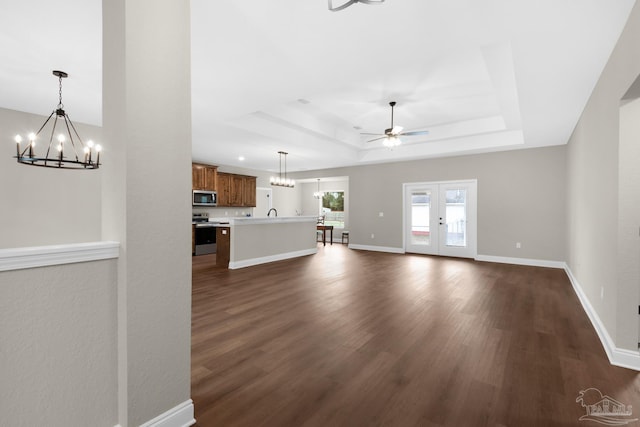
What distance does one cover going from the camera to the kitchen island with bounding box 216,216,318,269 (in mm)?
5914

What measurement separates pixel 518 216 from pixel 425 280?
3258 mm

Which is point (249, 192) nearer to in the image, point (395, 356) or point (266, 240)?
point (266, 240)

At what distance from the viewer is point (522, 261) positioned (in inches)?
257

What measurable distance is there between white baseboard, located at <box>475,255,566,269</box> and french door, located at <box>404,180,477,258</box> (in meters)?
0.26

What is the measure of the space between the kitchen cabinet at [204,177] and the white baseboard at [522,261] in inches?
292

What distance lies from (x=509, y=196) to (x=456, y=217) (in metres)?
1.25

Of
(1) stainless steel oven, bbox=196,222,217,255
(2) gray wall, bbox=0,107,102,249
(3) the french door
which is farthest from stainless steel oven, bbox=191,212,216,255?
(3) the french door

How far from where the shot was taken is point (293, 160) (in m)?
8.67

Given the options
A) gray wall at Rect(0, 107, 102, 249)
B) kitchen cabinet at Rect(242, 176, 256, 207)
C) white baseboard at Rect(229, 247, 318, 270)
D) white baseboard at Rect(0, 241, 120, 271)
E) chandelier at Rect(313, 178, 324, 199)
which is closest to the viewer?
white baseboard at Rect(0, 241, 120, 271)

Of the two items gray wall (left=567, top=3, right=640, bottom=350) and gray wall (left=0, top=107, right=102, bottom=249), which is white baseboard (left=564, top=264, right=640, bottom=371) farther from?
gray wall (left=0, top=107, right=102, bottom=249)

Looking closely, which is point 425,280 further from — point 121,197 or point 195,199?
point 195,199

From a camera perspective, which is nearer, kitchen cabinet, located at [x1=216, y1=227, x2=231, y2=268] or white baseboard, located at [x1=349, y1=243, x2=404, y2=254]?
kitchen cabinet, located at [x1=216, y1=227, x2=231, y2=268]

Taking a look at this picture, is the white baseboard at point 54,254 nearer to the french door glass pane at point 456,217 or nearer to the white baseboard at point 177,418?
the white baseboard at point 177,418

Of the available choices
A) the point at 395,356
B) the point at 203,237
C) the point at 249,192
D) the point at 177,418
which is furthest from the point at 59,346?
the point at 249,192
